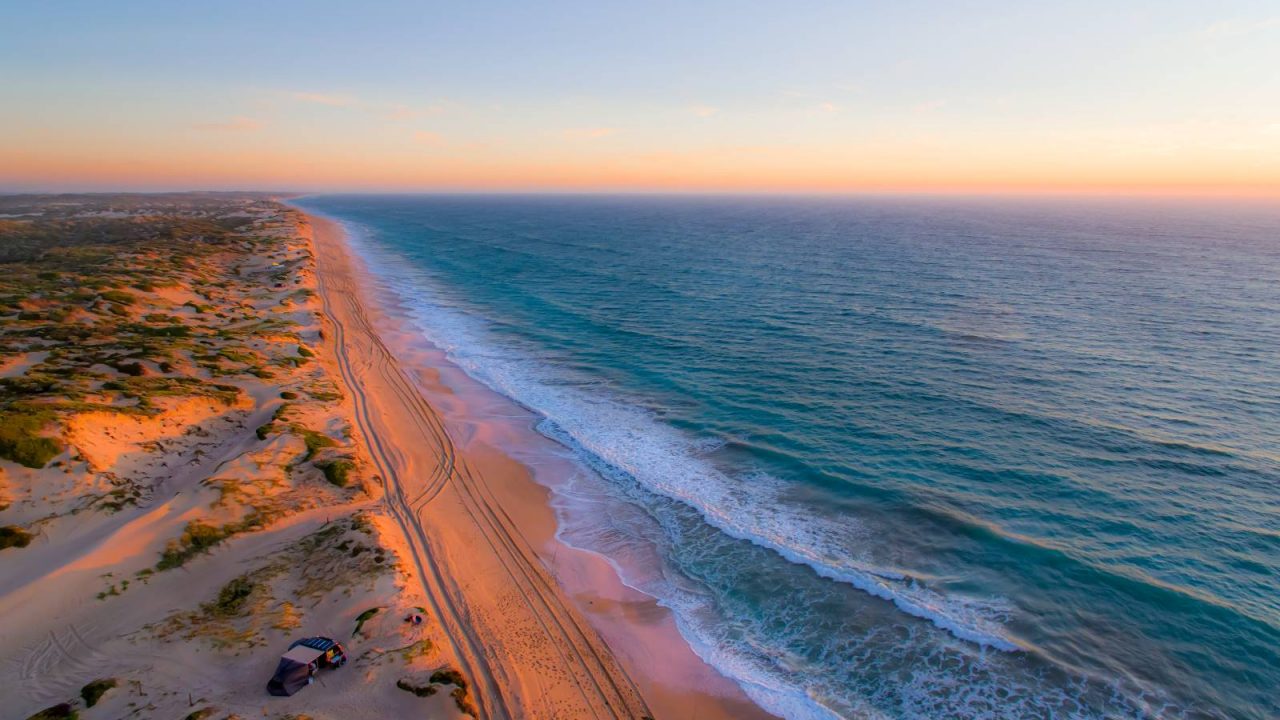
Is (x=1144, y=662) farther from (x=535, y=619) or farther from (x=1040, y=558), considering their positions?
(x=535, y=619)

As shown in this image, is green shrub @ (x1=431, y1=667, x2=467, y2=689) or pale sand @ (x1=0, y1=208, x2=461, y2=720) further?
green shrub @ (x1=431, y1=667, x2=467, y2=689)

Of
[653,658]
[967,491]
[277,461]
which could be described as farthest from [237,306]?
[967,491]

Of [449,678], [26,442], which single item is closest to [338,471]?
[26,442]

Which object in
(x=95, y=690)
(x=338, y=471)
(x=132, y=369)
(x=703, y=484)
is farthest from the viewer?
(x=132, y=369)

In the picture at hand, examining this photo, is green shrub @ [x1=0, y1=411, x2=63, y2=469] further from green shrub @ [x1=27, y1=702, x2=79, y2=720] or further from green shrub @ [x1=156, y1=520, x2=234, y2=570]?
green shrub @ [x1=27, y1=702, x2=79, y2=720]

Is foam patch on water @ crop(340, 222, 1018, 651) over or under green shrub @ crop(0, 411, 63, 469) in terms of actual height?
under

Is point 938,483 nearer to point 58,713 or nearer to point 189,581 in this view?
point 189,581

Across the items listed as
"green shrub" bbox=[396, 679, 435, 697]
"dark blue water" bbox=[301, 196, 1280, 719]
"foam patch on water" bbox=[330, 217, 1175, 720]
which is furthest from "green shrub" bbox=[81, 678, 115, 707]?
"dark blue water" bbox=[301, 196, 1280, 719]

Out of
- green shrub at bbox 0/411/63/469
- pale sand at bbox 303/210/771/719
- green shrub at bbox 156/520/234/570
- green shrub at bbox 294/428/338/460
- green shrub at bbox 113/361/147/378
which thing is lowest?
pale sand at bbox 303/210/771/719
